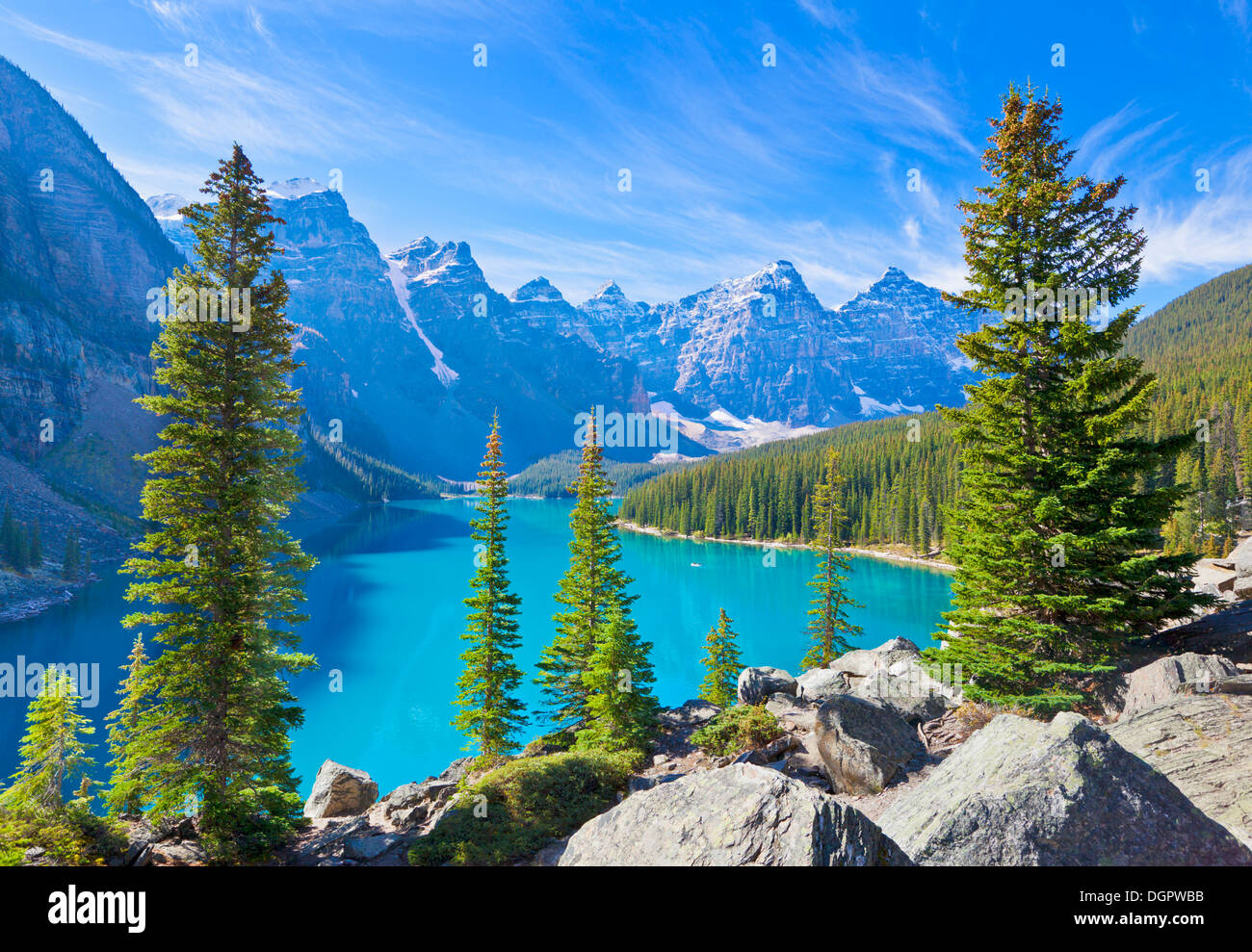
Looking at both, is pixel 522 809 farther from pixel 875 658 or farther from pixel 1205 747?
pixel 875 658

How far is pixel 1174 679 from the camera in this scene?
32.5 feet

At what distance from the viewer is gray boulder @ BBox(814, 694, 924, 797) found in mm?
11633

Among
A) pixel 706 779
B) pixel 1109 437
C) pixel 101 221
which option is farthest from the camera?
pixel 101 221

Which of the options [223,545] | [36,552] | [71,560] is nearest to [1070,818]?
[223,545]

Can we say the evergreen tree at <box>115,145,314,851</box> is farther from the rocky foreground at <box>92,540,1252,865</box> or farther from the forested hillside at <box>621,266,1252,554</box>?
the forested hillside at <box>621,266,1252,554</box>

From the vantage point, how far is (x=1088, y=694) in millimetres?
11562

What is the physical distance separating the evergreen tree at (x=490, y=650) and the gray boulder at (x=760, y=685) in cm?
966

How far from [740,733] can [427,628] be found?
53775 mm

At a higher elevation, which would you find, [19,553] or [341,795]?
[19,553]

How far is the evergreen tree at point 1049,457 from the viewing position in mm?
12055
